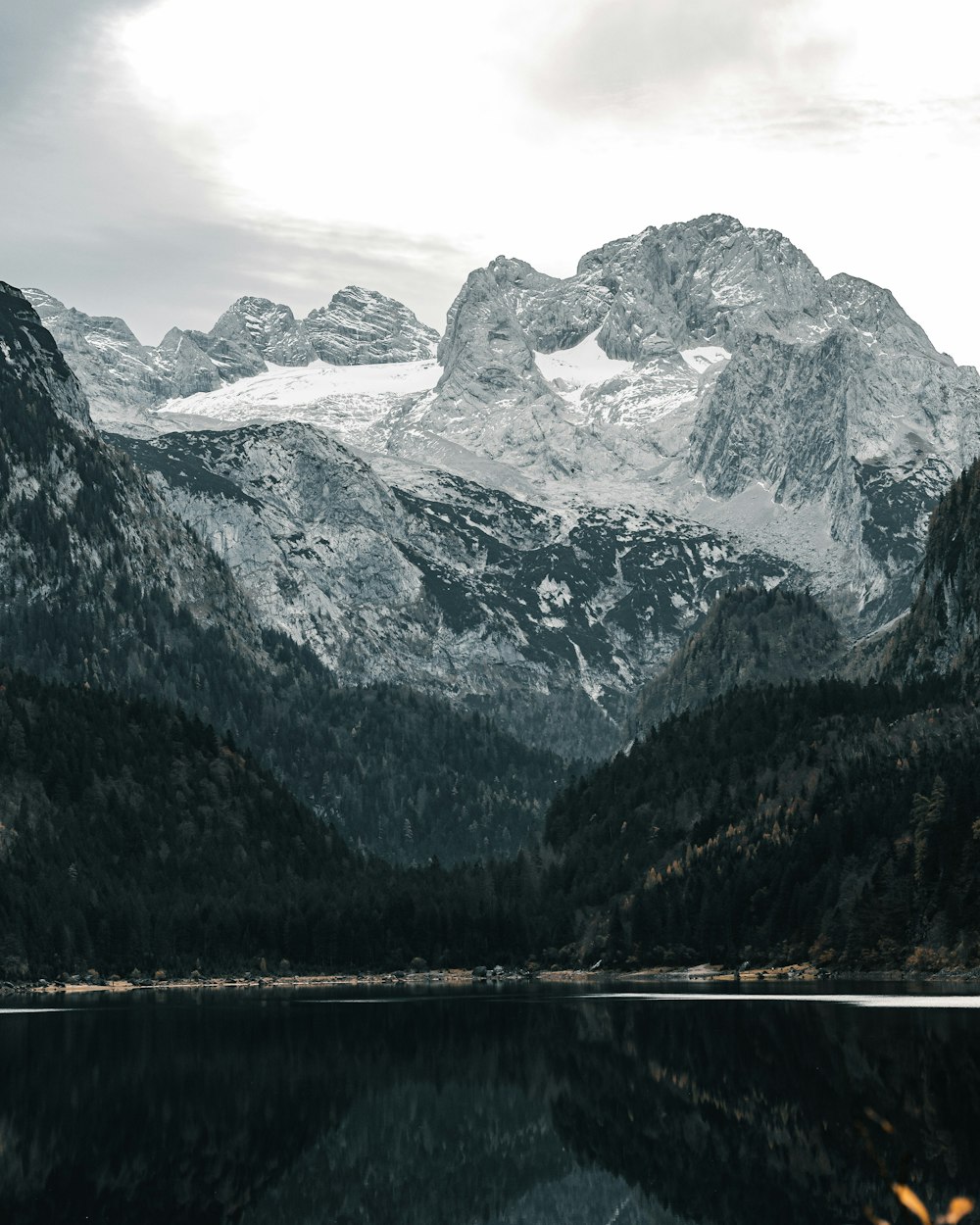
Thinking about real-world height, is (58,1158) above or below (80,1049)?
above

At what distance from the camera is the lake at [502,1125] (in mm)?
81625

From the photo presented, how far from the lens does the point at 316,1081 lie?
123 meters

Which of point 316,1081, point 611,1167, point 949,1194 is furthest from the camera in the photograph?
point 316,1081

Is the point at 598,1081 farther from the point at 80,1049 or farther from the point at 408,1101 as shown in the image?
the point at 80,1049

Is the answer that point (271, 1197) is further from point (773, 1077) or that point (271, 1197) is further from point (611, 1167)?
point (773, 1077)

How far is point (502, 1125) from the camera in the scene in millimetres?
105125

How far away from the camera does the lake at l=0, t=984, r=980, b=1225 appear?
81625 millimetres

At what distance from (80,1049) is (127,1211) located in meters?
69.4

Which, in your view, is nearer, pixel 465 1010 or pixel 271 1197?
pixel 271 1197

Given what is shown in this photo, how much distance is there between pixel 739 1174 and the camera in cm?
8400

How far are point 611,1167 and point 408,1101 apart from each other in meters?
24.7

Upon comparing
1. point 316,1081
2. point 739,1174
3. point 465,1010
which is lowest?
point 465,1010

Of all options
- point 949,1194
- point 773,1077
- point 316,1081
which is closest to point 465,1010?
point 316,1081

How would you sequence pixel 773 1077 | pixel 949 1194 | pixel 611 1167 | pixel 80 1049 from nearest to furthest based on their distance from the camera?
pixel 949 1194, pixel 611 1167, pixel 773 1077, pixel 80 1049
